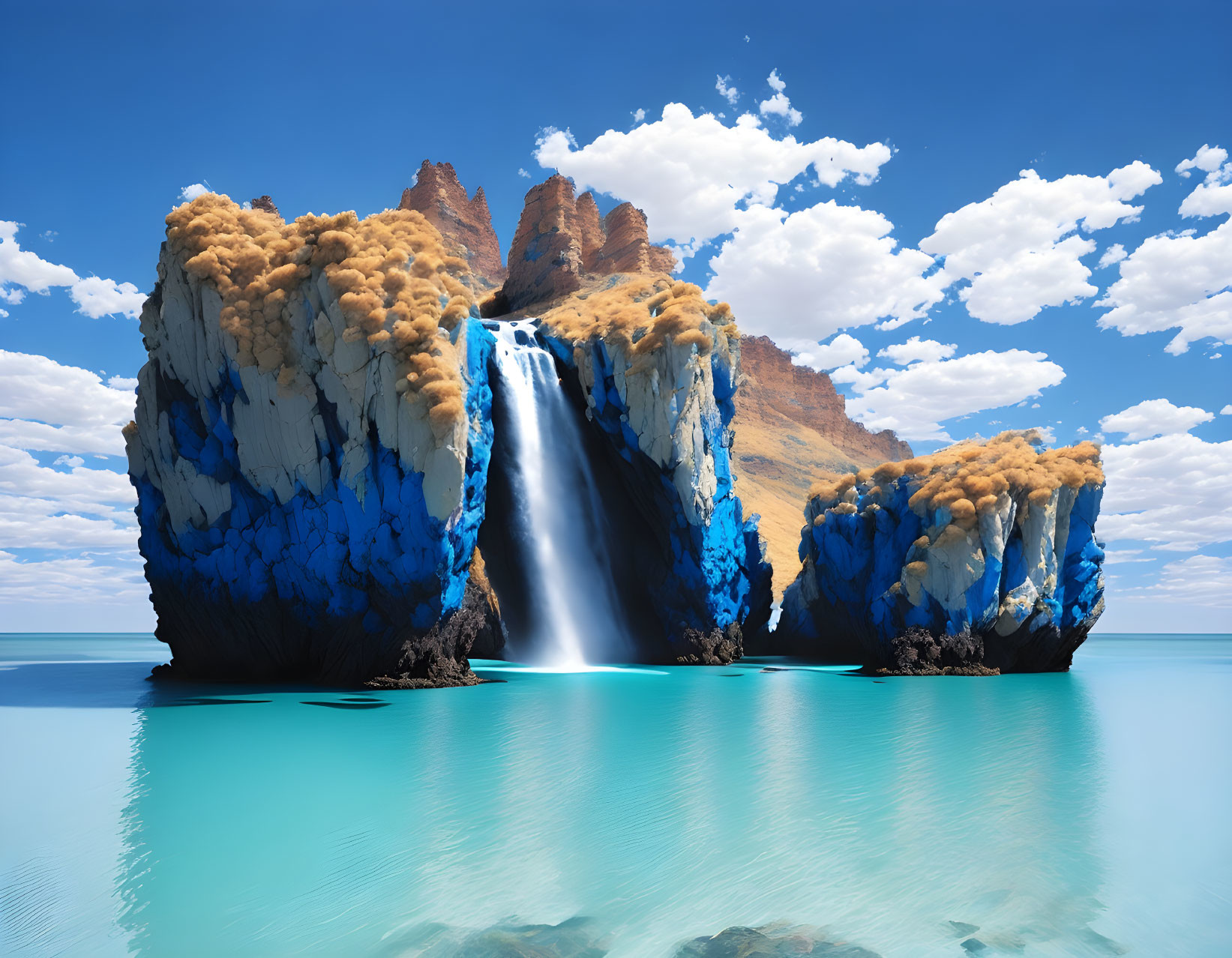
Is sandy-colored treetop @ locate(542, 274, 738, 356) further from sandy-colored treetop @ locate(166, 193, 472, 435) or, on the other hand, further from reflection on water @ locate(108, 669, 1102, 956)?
reflection on water @ locate(108, 669, 1102, 956)

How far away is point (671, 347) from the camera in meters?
36.2

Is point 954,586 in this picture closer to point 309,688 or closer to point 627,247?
point 309,688

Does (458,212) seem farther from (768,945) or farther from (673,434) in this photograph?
(768,945)

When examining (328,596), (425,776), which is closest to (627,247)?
(328,596)

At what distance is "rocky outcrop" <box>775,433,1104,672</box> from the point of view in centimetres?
3438

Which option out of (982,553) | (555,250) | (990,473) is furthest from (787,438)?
(982,553)

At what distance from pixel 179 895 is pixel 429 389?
65.4 ft

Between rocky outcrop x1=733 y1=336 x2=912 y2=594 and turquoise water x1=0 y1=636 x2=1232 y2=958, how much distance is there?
86.6 meters

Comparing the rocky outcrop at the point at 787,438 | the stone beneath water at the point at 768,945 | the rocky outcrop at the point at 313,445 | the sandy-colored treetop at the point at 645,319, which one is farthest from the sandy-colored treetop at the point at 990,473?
the rocky outcrop at the point at 787,438

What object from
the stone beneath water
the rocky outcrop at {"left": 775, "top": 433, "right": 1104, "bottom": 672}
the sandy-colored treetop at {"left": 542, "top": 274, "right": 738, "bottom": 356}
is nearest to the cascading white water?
the sandy-colored treetop at {"left": 542, "top": 274, "right": 738, "bottom": 356}

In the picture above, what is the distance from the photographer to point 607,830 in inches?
402

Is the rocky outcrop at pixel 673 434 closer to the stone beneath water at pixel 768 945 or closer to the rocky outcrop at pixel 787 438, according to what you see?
the stone beneath water at pixel 768 945

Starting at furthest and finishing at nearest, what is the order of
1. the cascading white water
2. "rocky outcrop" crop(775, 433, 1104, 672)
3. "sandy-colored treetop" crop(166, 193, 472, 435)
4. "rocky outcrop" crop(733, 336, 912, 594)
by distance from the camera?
1. "rocky outcrop" crop(733, 336, 912, 594)
2. the cascading white water
3. "rocky outcrop" crop(775, 433, 1104, 672)
4. "sandy-colored treetop" crop(166, 193, 472, 435)

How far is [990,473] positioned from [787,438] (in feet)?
423
